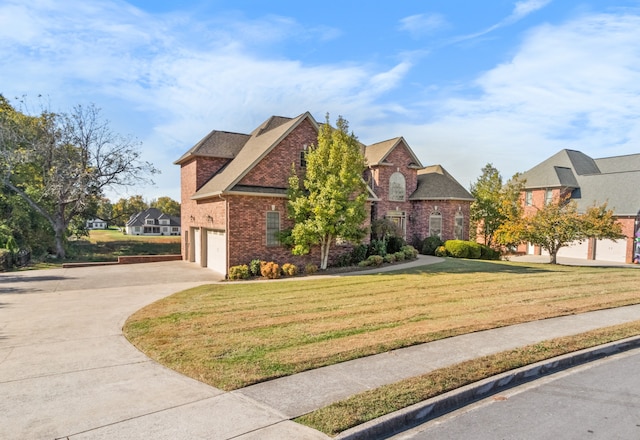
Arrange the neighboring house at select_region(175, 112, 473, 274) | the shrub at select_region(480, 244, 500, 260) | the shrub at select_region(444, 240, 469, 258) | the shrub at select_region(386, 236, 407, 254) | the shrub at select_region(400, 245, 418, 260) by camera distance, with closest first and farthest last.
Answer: the neighboring house at select_region(175, 112, 473, 274)
the shrub at select_region(400, 245, 418, 260)
the shrub at select_region(386, 236, 407, 254)
the shrub at select_region(444, 240, 469, 258)
the shrub at select_region(480, 244, 500, 260)

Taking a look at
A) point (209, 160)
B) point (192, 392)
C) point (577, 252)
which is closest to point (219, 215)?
point (209, 160)

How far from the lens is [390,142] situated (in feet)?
94.2

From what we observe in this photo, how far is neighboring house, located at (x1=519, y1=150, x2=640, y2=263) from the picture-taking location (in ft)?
97.1

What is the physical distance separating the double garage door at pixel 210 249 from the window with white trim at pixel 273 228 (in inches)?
81.4

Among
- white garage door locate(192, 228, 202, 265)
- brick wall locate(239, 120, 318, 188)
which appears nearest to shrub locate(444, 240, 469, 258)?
brick wall locate(239, 120, 318, 188)

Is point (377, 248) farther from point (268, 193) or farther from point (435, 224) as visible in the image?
point (435, 224)

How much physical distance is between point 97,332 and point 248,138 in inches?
708

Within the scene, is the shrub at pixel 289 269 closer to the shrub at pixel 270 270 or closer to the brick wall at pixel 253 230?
the shrub at pixel 270 270

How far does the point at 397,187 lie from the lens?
29.0 meters

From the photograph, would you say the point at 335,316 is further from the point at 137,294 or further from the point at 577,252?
the point at 577,252

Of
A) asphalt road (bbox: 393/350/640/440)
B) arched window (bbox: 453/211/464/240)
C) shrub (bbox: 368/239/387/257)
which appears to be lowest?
asphalt road (bbox: 393/350/640/440)

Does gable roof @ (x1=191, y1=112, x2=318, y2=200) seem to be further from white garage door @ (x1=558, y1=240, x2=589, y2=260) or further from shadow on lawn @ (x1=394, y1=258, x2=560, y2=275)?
white garage door @ (x1=558, y1=240, x2=589, y2=260)

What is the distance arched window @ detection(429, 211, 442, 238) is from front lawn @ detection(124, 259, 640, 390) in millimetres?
11993

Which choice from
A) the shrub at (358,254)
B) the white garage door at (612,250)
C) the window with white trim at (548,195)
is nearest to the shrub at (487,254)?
the shrub at (358,254)
